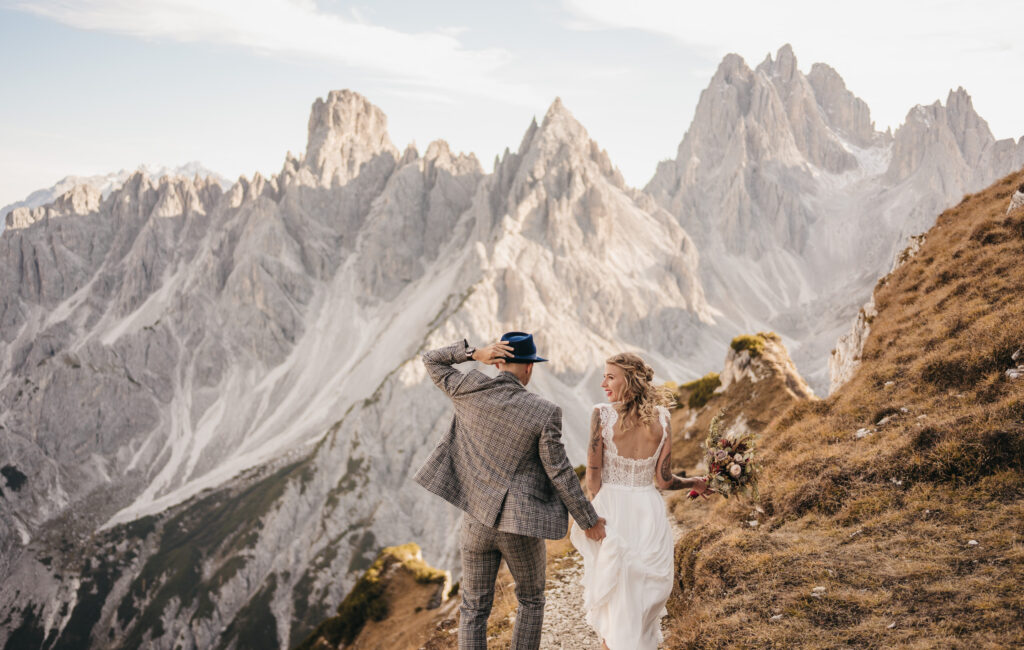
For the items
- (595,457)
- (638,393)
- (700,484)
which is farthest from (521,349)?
(700,484)

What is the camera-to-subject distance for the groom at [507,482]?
6230 millimetres

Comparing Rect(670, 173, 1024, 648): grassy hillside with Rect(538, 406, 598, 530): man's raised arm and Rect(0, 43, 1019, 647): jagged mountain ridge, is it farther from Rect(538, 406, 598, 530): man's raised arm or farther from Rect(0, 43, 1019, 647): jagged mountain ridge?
Rect(0, 43, 1019, 647): jagged mountain ridge

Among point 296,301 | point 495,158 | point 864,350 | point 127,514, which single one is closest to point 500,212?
point 495,158

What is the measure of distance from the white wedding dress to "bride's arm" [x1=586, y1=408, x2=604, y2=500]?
6cm

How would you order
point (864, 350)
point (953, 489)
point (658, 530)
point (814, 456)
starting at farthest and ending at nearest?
point (864, 350) → point (814, 456) → point (953, 489) → point (658, 530)

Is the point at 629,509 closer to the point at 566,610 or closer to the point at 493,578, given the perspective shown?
the point at 493,578

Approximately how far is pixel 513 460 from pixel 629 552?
194 cm

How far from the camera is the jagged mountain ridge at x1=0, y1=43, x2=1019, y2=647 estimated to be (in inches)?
4532

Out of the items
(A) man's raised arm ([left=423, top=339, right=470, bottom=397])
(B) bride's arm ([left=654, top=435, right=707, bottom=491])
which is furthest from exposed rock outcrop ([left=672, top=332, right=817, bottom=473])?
(A) man's raised arm ([left=423, top=339, right=470, bottom=397])

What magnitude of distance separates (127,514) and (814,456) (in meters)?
174

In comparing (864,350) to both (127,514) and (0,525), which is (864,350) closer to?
(127,514)

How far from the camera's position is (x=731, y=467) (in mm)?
8273

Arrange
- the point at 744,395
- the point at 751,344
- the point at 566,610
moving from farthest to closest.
→ the point at 751,344
the point at 744,395
the point at 566,610

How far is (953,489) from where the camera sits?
9367 mm
